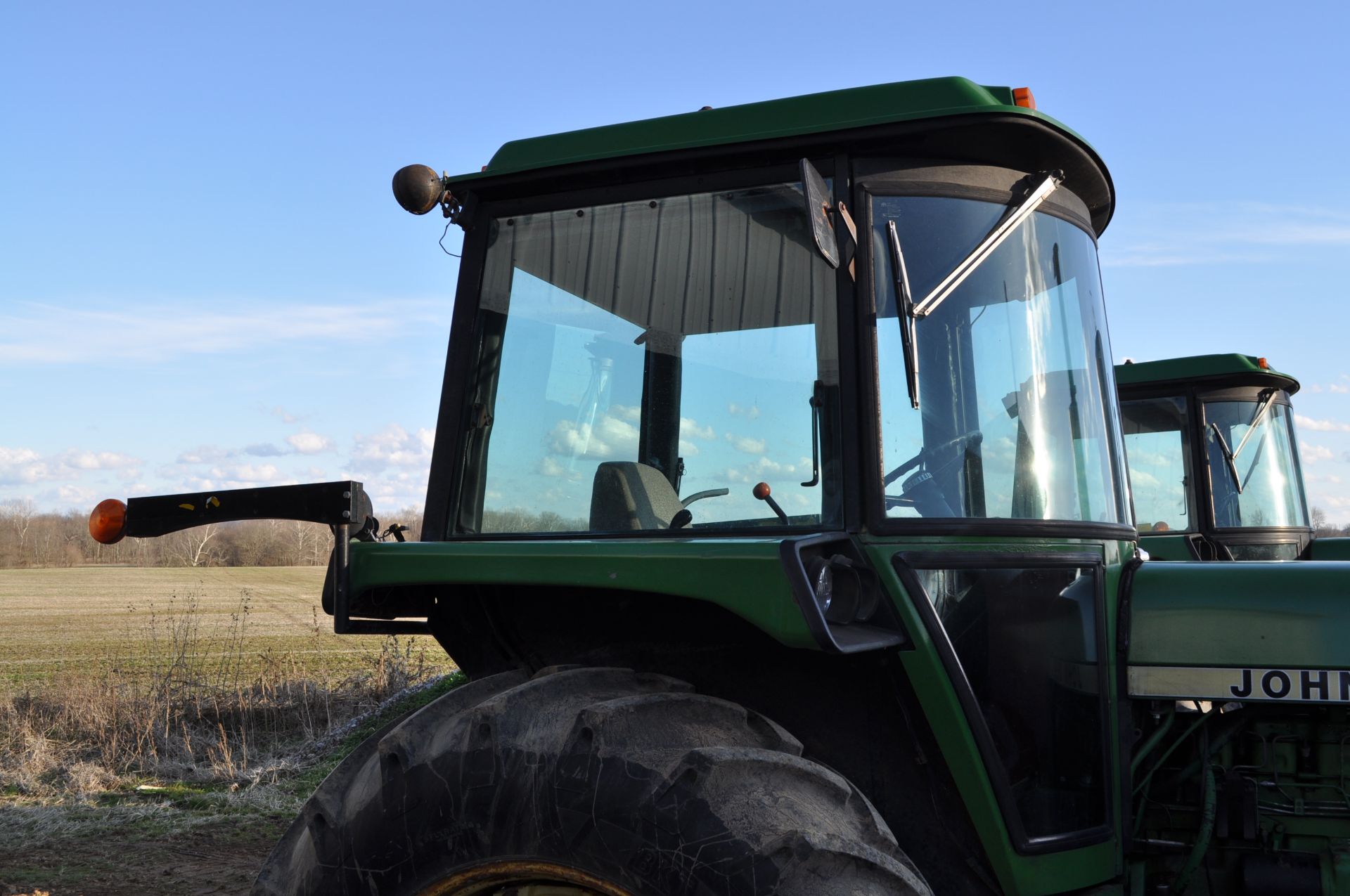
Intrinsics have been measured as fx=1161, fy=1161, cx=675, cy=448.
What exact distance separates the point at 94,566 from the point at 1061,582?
55.4m

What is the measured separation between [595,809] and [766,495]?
0.72 metres

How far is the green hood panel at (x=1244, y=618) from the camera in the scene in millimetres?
2584

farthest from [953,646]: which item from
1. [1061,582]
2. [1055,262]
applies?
[1055,262]

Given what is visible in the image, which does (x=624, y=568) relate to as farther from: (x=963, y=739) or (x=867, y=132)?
(x=867, y=132)

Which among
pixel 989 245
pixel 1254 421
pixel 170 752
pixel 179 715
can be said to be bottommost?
pixel 170 752

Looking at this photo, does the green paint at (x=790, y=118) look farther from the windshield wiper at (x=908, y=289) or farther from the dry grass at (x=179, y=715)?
the dry grass at (x=179, y=715)

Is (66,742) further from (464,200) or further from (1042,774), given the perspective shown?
(1042,774)

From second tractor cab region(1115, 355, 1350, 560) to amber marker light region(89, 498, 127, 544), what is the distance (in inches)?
254

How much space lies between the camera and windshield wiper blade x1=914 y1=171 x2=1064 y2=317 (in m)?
2.39

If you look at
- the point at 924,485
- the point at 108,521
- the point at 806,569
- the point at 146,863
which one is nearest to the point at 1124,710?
the point at 924,485

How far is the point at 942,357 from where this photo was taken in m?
2.45

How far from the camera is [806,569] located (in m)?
2.17

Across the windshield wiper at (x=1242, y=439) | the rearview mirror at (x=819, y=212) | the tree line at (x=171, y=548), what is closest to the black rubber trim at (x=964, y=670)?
the rearview mirror at (x=819, y=212)

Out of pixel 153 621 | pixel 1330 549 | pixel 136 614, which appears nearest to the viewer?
pixel 1330 549
